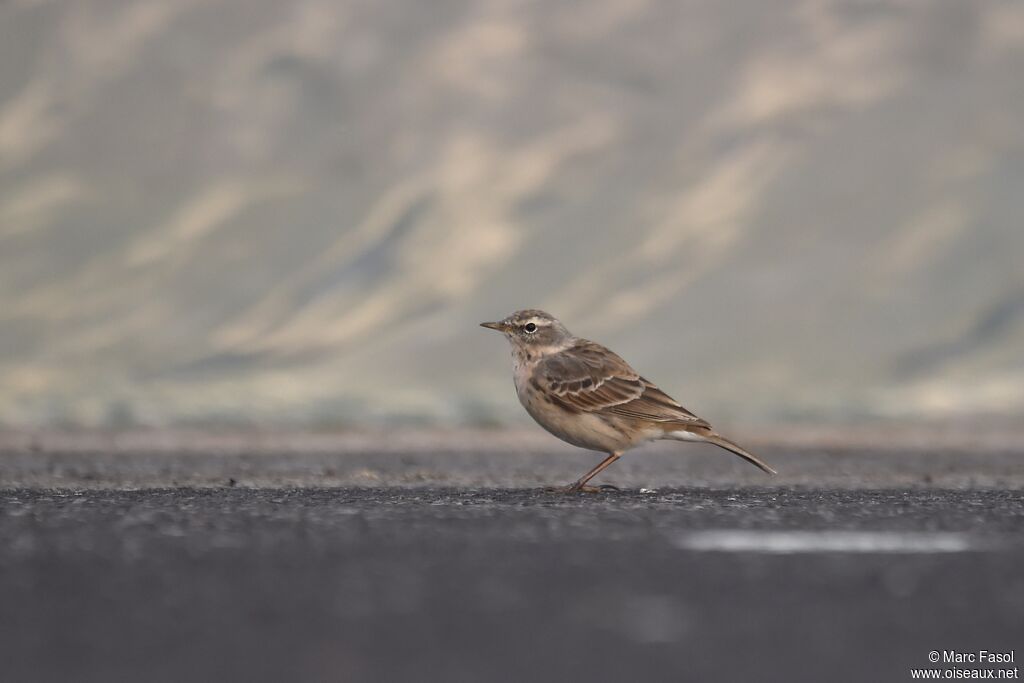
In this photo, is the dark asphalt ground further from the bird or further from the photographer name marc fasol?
the bird

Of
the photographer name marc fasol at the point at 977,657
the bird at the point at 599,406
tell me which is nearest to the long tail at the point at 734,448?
the bird at the point at 599,406

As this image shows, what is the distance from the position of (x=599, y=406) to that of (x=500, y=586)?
→ 5048 millimetres

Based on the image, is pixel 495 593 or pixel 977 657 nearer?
pixel 977 657

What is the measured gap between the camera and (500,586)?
4.80 m

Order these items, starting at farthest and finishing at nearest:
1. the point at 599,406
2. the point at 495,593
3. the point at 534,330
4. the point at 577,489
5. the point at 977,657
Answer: the point at 534,330, the point at 599,406, the point at 577,489, the point at 495,593, the point at 977,657

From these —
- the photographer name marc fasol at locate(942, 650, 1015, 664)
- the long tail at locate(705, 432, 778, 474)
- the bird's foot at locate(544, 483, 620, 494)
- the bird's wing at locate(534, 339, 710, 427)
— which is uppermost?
the bird's wing at locate(534, 339, 710, 427)

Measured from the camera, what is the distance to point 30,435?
20.7 m

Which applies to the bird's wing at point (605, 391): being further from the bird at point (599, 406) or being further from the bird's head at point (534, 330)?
the bird's head at point (534, 330)

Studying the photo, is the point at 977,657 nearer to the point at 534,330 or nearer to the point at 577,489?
the point at 577,489

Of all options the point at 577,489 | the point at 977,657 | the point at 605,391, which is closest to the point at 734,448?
the point at 605,391

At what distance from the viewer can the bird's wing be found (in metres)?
9.79

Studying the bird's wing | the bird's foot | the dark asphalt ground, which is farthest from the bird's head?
the dark asphalt ground

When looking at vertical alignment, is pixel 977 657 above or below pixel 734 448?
below

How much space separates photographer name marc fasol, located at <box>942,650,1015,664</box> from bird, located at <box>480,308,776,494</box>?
18.3ft
